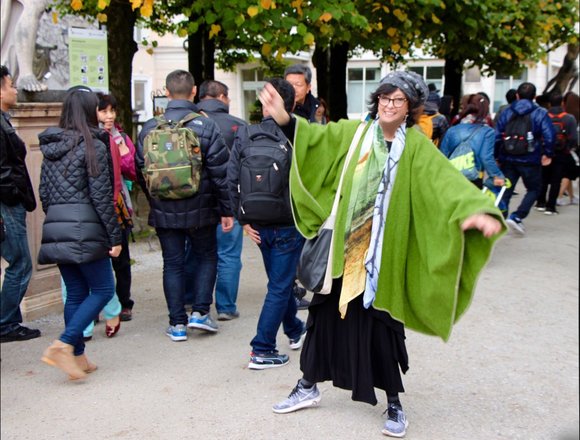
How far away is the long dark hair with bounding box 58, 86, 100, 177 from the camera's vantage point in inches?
189

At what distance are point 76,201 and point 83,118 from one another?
509 mm

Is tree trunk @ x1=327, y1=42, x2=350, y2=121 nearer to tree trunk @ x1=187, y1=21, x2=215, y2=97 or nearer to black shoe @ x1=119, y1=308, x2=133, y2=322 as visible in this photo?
tree trunk @ x1=187, y1=21, x2=215, y2=97

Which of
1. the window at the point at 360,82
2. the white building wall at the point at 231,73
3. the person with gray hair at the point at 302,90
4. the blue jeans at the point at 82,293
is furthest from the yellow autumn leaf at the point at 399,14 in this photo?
the window at the point at 360,82

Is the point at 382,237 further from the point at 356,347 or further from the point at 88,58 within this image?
the point at 88,58

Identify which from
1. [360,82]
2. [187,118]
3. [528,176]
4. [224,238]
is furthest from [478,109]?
[360,82]

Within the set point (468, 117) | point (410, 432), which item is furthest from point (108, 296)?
point (468, 117)

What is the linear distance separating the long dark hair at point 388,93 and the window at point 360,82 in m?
33.1

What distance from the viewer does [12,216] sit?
559 centimetres

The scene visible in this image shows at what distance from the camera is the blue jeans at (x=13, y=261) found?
559 centimetres

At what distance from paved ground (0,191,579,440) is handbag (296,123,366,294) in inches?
31.8

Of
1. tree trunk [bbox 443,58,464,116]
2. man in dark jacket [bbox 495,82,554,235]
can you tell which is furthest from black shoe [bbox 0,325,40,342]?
Result: tree trunk [bbox 443,58,464,116]

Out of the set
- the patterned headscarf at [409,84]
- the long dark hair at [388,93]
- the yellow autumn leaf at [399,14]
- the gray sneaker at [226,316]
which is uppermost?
the yellow autumn leaf at [399,14]

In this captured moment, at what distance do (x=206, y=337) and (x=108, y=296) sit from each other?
42.8 inches

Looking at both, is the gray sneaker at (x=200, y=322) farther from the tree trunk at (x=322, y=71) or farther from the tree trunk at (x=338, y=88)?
the tree trunk at (x=322, y=71)
